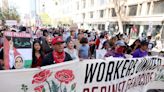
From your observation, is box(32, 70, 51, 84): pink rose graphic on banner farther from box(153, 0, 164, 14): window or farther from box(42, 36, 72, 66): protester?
box(153, 0, 164, 14): window

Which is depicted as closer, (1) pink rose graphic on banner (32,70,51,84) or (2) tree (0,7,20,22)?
(1) pink rose graphic on banner (32,70,51,84)

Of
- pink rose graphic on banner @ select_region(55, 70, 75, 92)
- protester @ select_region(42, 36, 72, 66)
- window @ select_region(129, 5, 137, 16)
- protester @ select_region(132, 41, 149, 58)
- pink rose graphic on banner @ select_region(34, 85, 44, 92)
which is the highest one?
window @ select_region(129, 5, 137, 16)

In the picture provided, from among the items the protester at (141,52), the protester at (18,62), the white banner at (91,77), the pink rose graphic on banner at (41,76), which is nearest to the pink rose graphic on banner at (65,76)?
the white banner at (91,77)

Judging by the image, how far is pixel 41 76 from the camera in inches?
157

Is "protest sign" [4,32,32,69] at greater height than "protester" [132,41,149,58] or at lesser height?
greater

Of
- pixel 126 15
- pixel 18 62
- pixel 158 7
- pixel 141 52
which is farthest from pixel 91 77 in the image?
pixel 126 15

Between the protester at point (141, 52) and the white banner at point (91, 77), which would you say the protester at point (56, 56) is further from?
the protester at point (141, 52)

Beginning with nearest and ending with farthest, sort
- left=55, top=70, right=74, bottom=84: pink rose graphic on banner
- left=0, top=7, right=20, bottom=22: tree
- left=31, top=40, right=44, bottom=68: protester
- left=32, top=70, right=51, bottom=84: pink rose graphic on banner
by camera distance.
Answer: left=32, top=70, right=51, bottom=84: pink rose graphic on banner < left=55, top=70, right=74, bottom=84: pink rose graphic on banner < left=31, top=40, right=44, bottom=68: protester < left=0, top=7, right=20, bottom=22: tree

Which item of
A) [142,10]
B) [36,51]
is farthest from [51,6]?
[36,51]

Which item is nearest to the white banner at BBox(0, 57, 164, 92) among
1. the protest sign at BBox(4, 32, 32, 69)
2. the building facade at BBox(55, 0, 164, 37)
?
the protest sign at BBox(4, 32, 32, 69)

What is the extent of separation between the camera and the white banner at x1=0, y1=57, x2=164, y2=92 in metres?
3.84

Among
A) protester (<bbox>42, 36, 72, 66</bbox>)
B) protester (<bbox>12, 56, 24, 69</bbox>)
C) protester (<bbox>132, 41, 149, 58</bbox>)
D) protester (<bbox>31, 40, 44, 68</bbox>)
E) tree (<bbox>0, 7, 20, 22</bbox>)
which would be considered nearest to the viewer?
protester (<bbox>12, 56, 24, 69</bbox>)

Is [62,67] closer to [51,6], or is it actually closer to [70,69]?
[70,69]

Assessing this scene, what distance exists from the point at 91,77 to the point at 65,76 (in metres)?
0.53
